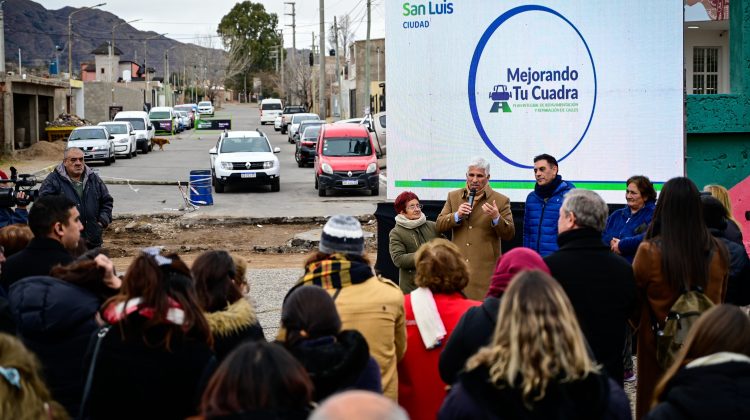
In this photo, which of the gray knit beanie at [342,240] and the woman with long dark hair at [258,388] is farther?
the gray knit beanie at [342,240]

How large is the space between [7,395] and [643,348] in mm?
3945

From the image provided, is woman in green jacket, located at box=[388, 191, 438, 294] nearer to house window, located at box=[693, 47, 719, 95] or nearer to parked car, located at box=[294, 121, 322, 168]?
house window, located at box=[693, 47, 719, 95]

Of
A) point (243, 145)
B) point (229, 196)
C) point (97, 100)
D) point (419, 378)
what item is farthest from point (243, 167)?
point (97, 100)

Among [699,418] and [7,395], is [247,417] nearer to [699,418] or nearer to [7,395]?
[7,395]

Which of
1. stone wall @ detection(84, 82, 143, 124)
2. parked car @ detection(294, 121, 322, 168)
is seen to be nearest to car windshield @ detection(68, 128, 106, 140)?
parked car @ detection(294, 121, 322, 168)

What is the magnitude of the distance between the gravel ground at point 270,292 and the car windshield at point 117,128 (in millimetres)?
28647

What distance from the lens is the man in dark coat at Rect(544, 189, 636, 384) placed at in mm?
5227

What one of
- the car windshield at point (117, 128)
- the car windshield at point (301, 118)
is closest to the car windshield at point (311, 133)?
the car windshield at point (117, 128)

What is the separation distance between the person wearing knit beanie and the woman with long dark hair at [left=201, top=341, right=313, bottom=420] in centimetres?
175

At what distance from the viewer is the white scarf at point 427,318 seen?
17.5 ft

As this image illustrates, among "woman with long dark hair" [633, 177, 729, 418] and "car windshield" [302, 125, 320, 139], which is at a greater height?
"car windshield" [302, 125, 320, 139]

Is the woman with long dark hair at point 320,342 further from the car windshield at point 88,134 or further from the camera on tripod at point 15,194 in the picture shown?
the car windshield at point 88,134

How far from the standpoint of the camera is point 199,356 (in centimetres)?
412

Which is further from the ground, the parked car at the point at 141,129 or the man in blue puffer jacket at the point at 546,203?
the parked car at the point at 141,129
